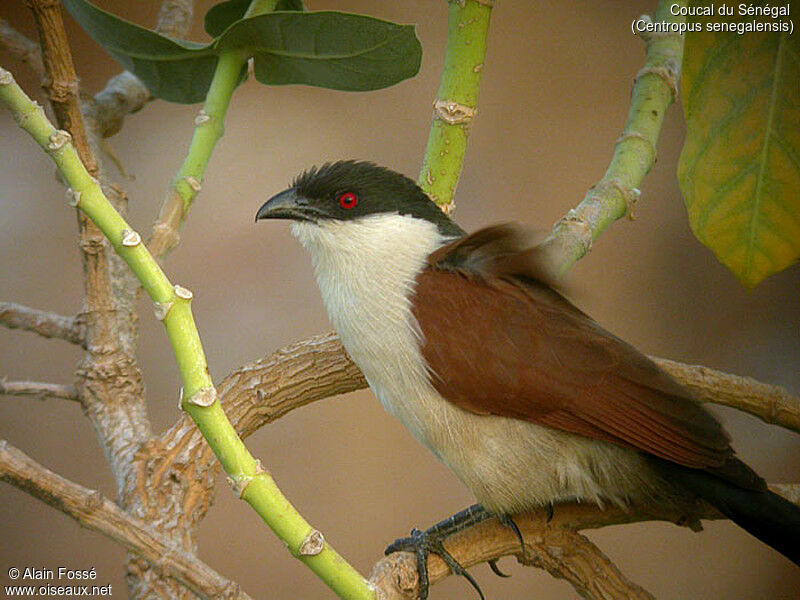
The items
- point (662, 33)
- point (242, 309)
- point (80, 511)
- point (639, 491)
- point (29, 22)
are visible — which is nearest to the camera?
point (80, 511)

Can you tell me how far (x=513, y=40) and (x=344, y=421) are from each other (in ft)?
1.89

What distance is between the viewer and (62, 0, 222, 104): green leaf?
77 cm

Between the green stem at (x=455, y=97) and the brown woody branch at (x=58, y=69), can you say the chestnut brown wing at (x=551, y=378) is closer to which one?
the green stem at (x=455, y=97)

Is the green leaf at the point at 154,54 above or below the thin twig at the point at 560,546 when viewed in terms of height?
above

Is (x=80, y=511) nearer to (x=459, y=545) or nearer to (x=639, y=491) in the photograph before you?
(x=459, y=545)

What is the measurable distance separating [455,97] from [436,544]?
40 centimetres

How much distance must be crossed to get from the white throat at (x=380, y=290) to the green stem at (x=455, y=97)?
133 millimetres

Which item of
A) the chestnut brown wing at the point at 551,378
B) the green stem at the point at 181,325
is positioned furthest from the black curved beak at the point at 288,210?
the green stem at the point at 181,325

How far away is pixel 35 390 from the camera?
2.57 ft

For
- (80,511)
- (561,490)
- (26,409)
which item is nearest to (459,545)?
(561,490)

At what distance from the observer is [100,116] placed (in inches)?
36.5

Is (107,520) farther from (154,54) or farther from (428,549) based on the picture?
(154,54)

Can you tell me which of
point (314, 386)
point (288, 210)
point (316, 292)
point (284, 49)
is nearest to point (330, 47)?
point (284, 49)

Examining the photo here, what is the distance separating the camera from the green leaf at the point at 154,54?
77 cm
